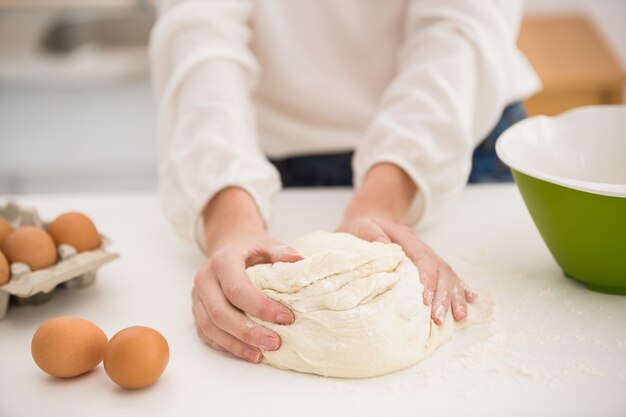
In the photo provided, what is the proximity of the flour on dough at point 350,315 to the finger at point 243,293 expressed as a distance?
0.4 inches

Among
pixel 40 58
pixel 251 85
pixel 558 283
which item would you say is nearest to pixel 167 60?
pixel 251 85

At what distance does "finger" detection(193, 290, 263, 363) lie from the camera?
76 centimetres

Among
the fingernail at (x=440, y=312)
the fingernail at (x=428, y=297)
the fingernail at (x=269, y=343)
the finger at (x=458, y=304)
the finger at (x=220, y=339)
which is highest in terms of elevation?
the fingernail at (x=428, y=297)

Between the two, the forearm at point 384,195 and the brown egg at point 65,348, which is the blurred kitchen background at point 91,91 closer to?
the forearm at point 384,195

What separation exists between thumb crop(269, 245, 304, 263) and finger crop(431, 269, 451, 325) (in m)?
0.16

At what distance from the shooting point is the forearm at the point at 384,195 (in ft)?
3.24

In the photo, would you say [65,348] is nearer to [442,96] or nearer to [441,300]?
[441,300]

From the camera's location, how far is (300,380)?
28.6 inches

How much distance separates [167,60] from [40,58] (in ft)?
4.40

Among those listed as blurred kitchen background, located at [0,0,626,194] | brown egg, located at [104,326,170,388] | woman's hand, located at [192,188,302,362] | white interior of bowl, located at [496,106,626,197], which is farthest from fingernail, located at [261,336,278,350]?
blurred kitchen background, located at [0,0,626,194]

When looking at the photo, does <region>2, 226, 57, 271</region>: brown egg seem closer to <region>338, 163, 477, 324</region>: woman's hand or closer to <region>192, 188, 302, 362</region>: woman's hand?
<region>192, 188, 302, 362</region>: woman's hand

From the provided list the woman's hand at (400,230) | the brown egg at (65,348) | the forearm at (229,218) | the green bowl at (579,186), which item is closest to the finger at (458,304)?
the woman's hand at (400,230)

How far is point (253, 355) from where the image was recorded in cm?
76

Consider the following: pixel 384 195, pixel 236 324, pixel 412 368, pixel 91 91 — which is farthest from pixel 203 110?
pixel 91 91
